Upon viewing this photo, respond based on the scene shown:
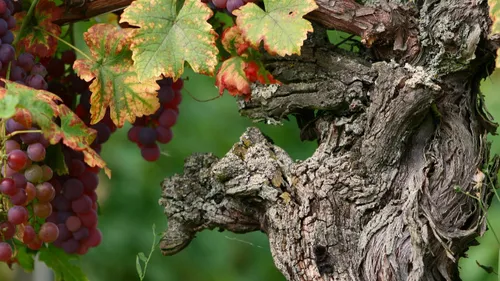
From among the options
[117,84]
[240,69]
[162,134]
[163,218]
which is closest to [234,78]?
[240,69]

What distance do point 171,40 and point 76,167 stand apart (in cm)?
33

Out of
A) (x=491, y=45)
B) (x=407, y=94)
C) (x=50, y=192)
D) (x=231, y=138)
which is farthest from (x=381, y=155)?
(x=231, y=138)

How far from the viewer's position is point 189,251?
7.46ft

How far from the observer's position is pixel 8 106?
3.28 ft

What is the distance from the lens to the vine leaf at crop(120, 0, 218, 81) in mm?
1113

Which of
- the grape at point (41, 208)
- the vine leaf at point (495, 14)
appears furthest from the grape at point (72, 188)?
the vine leaf at point (495, 14)

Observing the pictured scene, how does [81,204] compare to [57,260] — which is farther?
[57,260]

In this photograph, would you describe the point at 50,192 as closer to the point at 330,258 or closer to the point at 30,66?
the point at 30,66

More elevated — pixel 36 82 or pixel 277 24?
pixel 277 24

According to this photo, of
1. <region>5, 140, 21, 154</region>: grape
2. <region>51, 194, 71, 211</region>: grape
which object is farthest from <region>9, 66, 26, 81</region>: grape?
<region>51, 194, 71, 211</region>: grape

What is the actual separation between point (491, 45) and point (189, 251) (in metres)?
1.41

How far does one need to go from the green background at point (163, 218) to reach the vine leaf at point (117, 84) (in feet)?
3.23

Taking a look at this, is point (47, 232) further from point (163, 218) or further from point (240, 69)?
point (163, 218)

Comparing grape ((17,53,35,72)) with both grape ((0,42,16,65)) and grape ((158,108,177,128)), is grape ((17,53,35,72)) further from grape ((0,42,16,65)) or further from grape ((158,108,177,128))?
grape ((158,108,177,128))
